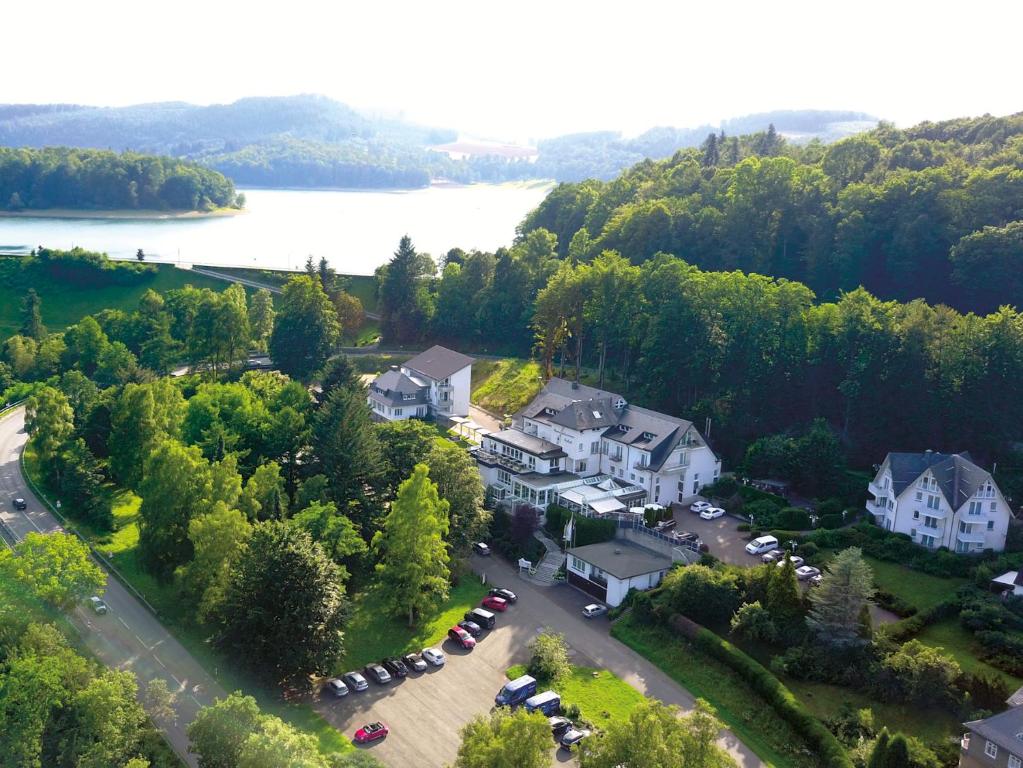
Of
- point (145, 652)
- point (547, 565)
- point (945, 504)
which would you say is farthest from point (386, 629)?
point (945, 504)

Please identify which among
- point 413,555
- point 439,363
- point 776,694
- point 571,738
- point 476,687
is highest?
point 439,363

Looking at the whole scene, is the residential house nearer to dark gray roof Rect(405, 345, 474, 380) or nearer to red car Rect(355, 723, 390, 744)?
red car Rect(355, 723, 390, 744)

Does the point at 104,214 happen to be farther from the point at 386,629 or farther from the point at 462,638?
the point at 462,638

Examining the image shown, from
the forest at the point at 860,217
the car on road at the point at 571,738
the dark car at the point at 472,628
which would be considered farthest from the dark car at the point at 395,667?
the forest at the point at 860,217

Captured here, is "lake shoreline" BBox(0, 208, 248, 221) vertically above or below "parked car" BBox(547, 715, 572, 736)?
above

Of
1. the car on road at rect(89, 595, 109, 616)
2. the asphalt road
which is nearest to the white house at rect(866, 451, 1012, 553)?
the asphalt road

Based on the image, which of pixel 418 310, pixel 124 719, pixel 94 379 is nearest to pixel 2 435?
pixel 94 379
